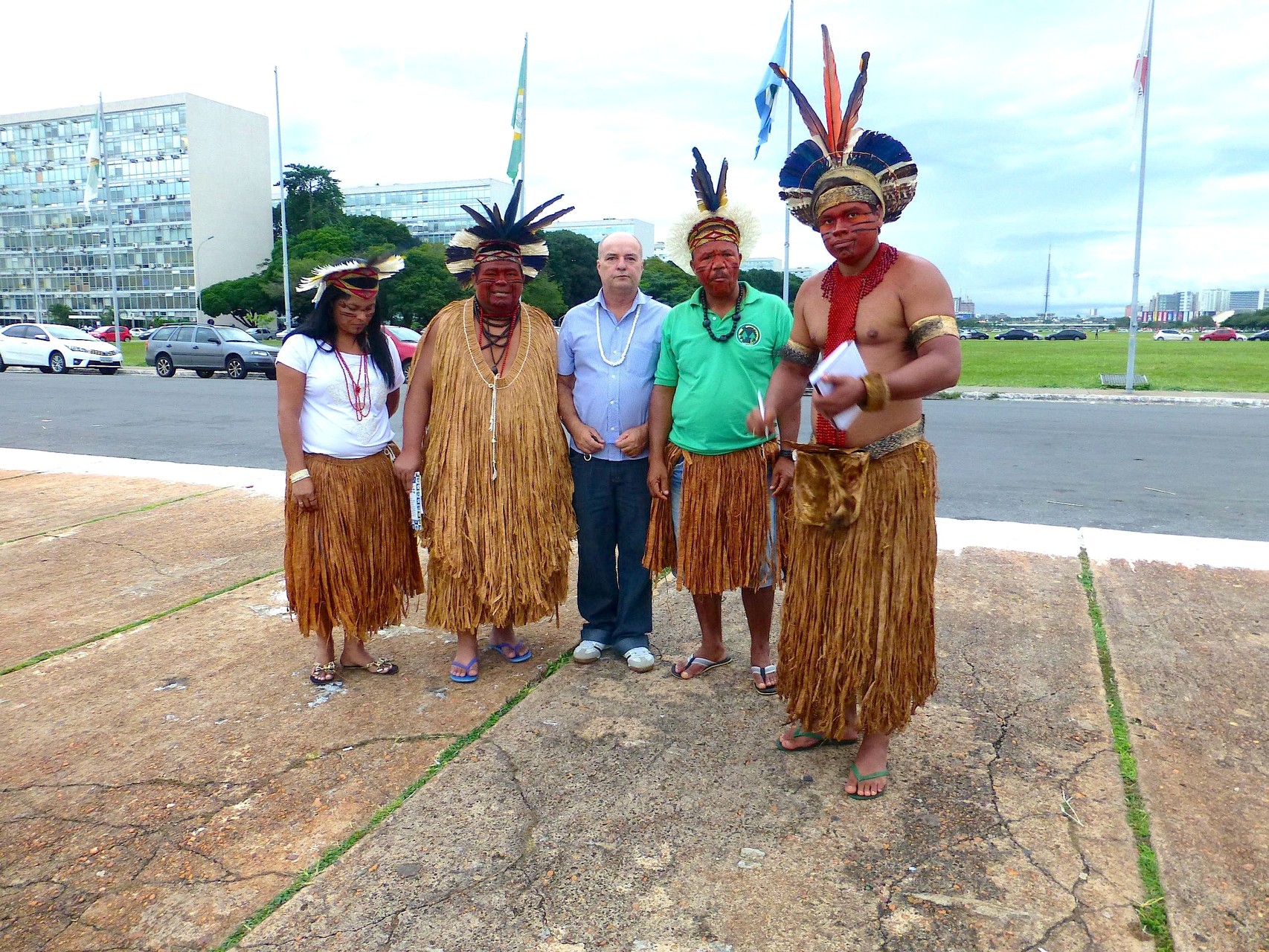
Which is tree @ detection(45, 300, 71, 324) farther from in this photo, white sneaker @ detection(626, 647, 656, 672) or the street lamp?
white sneaker @ detection(626, 647, 656, 672)

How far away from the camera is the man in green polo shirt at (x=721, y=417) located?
3402mm

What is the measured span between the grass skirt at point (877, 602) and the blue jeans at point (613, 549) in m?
1.05

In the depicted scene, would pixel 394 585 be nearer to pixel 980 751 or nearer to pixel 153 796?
pixel 153 796

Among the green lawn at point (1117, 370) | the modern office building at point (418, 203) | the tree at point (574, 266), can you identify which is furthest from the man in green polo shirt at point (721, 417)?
the modern office building at point (418, 203)

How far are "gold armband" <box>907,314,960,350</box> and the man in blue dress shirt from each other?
1283 mm

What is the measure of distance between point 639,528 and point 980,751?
1.57 m

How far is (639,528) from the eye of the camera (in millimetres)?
3807

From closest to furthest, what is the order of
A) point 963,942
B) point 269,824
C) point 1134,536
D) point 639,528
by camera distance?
point 963,942
point 269,824
point 639,528
point 1134,536

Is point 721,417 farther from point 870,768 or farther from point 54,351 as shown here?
point 54,351

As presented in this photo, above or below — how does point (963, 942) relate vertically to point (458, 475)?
below

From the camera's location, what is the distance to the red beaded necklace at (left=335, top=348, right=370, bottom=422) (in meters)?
3.55

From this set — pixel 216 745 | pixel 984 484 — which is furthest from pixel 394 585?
pixel 984 484

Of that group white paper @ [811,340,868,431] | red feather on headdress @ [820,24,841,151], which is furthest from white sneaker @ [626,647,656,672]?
red feather on headdress @ [820,24,841,151]

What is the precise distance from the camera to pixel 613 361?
3.67 m
